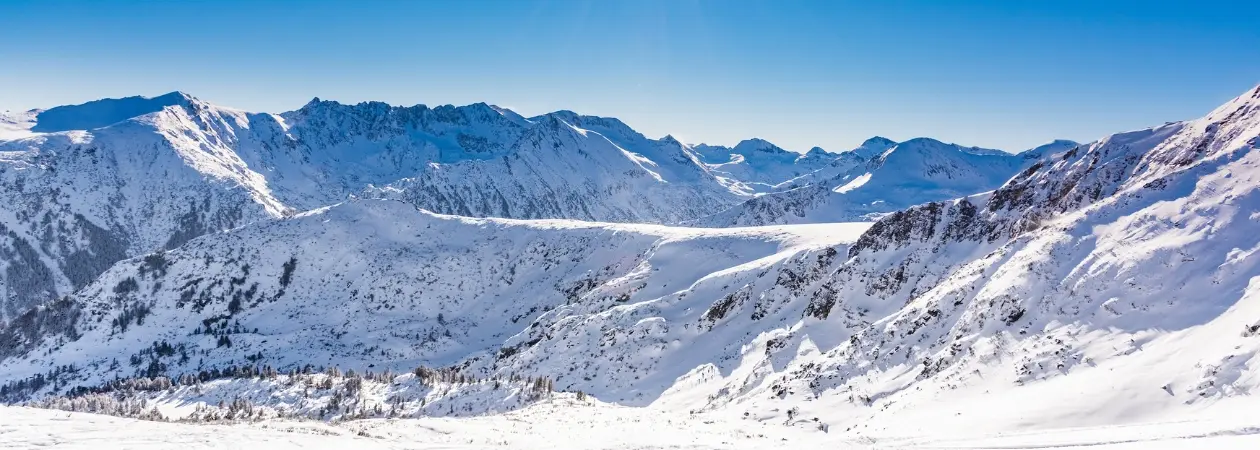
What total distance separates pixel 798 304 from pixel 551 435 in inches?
1381

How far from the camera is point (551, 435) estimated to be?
33469 millimetres

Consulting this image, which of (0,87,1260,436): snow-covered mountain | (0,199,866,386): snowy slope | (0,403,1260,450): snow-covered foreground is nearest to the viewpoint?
(0,403,1260,450): snow-covered foreground

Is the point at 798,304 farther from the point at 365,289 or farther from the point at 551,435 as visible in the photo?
the point at 365,289

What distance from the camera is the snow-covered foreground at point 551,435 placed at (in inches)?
816

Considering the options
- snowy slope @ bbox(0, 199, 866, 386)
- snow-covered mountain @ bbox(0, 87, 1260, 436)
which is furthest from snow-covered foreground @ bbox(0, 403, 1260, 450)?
snowy slope @ bbox(0, 199, 866, 386)

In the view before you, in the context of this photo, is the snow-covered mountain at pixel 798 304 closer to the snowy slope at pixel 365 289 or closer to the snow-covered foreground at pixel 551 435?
the snowy slope at pixel 365 289

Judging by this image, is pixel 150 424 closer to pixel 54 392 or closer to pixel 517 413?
pixel 517 413

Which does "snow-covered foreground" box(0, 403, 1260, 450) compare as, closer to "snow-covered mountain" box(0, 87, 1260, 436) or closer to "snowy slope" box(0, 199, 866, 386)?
"snow-covered mountain" box(0, 87, 1260, 436)

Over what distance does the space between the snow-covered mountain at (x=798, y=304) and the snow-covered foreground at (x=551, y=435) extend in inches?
126

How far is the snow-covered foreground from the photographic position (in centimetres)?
2073

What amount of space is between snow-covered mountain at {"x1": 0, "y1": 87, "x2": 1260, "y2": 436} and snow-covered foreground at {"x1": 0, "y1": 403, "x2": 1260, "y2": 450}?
320 cm

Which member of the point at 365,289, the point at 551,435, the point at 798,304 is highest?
the point at 798,304

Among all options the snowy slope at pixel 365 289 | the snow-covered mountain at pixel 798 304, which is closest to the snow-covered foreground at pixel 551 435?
the snow-covered mountain at pixel 798 304

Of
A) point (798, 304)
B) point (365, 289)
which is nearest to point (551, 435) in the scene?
point (798, 304)
